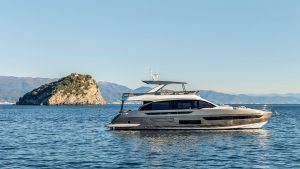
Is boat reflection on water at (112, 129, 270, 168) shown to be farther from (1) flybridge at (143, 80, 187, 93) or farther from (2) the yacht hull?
(1) flybridge at (143, 80, 187, 93)

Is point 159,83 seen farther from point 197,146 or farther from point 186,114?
point 197,146

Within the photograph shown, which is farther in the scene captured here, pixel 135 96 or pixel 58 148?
pixel 135 96

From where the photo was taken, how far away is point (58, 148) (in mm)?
32406

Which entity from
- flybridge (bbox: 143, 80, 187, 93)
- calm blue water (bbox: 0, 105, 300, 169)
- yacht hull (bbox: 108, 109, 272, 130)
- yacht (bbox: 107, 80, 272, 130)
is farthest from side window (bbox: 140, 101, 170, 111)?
calm blue water (bbox: 0, 105, 300, 169)

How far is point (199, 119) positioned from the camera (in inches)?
1702

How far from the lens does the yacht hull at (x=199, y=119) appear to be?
4309cm

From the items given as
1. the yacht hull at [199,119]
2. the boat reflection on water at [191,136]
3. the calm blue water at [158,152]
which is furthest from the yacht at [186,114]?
the calm blue water at [158,152]

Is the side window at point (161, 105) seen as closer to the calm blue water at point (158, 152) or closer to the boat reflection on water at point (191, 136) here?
the boat reflection on water at point (191, 136)

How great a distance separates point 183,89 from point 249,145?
13818 mm

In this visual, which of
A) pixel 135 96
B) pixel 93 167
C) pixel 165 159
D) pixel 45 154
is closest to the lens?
pixel 93 167

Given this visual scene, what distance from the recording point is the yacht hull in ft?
141

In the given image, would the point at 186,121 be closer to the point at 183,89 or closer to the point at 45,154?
the point at 183,89

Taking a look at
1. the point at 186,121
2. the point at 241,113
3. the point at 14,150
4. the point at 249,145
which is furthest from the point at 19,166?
the point at 241,113

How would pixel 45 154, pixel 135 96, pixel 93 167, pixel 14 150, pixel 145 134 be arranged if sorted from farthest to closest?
pixel 135 96 < pixel 145 134 < pixel 14 150 < pixel 45 154 < pixel 93 167
